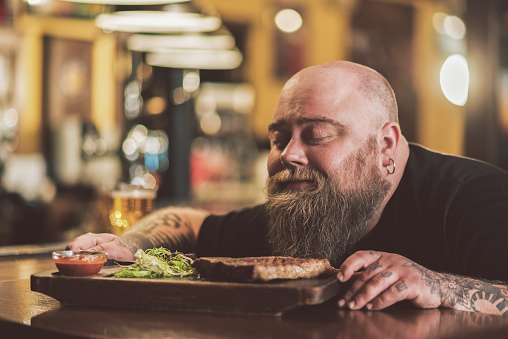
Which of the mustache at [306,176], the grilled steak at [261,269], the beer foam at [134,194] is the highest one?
the mustache at [306,176]

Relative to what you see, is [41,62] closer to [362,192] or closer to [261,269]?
[362,192]

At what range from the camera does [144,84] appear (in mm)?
5531

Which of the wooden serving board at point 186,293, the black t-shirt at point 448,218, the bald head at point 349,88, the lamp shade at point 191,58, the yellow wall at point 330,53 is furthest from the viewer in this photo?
the yellow wall at point 330,53

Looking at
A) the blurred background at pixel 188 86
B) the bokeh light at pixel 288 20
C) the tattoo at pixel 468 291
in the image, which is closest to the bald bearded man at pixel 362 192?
the tattoo at pixel 468 291

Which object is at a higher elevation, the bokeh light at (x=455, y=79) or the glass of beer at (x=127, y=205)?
the bokeh light at (x=455, y=79)

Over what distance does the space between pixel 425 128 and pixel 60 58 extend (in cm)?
469

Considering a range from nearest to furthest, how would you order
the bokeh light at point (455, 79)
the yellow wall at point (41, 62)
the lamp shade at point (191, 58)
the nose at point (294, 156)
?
the nose at point (294, 156) < the lamp shade at point (191, 58) < the yellow wall at point (41, 62) < the bokeh light at point (455, 79)

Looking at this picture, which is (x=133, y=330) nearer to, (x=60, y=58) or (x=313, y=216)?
(x=313, y=216)

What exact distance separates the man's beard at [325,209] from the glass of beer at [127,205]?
1.86 ft

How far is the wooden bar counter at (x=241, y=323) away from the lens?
45.0 inches

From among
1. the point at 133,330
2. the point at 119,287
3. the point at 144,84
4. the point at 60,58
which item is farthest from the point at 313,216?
the point at 60,58

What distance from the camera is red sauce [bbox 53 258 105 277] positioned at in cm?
144

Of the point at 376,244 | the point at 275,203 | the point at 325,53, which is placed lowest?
the point at 376,244

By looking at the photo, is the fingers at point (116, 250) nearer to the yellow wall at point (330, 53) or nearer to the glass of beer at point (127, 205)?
the glass of beer at point (127, 205)
